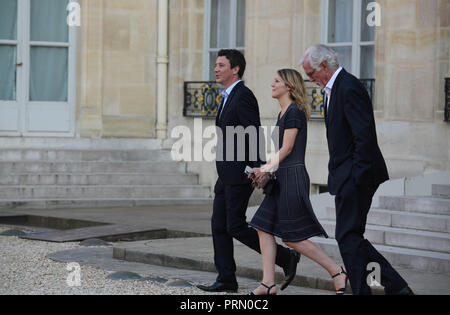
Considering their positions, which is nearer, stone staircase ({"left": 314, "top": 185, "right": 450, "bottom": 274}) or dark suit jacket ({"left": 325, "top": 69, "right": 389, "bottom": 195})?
dark suit jacket ({"left": 325, "top": 69, "right": 389, "bottom": 195})

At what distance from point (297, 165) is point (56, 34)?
9.02 meters

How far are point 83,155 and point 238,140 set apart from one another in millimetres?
7816

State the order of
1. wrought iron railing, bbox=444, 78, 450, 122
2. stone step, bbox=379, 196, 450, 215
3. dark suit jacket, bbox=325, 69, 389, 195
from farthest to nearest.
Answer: wrought iron railing, bbox=444, 78, 450, 122 → stone step, bbox=379, 196, 450, 215 → dark suit jacket, bbox=325, 69, 389, 195

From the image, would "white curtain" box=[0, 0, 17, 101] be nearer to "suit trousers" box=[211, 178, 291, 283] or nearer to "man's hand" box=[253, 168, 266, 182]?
"suit trousers" box=[211, 178, 291, 283]

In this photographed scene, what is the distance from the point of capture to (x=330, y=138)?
579 cm

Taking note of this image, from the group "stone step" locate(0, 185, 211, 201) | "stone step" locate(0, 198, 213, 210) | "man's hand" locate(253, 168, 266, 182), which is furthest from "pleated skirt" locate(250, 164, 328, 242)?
"stone step" locate(0, 185, 211, 201)

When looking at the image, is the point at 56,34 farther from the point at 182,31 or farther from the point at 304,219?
the point at 304,219

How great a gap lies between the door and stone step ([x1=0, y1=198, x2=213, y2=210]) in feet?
5.81

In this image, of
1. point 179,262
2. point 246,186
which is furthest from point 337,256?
point 246,186

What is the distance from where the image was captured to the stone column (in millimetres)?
14828

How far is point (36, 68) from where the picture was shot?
14531mm
